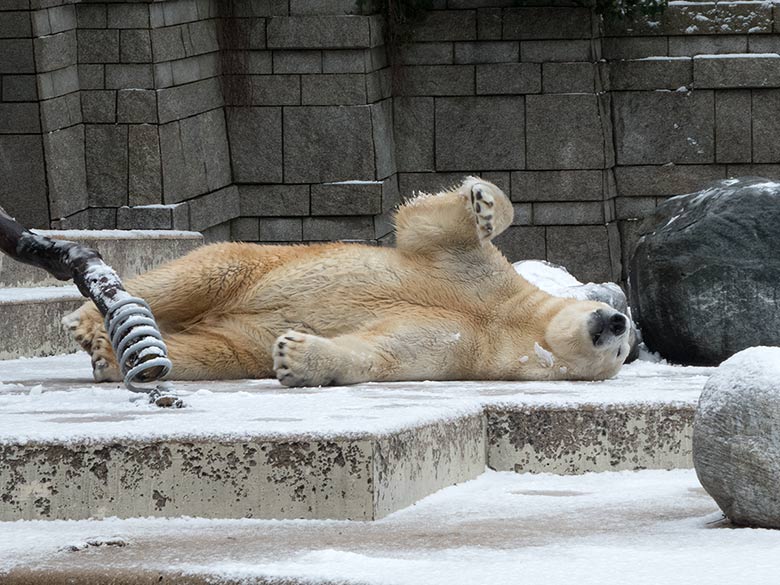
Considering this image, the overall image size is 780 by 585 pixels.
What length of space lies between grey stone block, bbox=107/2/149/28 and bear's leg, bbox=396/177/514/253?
18.2ft

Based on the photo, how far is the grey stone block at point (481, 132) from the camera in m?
12.6

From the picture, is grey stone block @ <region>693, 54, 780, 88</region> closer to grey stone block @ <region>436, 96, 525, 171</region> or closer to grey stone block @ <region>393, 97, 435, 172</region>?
grey stone block @ <region>436, 96, 525, 171</region>

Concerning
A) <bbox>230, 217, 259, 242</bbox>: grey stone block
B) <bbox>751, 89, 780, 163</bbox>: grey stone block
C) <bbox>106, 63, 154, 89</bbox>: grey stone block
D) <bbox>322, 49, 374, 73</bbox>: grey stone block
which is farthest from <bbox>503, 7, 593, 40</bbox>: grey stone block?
<bbox>106, 63, 154, 89</bbox>: grey stone block

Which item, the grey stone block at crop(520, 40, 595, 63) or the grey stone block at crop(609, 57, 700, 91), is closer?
the grey stone block at crop(520, 40, 595, 63)

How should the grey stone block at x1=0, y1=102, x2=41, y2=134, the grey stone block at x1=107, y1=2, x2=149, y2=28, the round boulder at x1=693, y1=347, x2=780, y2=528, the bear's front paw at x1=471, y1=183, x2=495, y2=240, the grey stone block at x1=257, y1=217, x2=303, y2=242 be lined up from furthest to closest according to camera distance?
1. the grey stone block at x1=257, y1=217, x2=303, y2=242
2. the grey stone block at x1=107, y1=2, x2=149, y2=28
3. the grey stone block at x1=0, y1=102, x2=41, y2=134
4. the bear's front paw at x1=471, y1=183, x2=495, y2=240
5. the round boulder at x1=693, y1=347, x2=780, y2=528

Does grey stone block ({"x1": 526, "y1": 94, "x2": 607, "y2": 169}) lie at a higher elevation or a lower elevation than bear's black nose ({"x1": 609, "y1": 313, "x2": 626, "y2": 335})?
lower

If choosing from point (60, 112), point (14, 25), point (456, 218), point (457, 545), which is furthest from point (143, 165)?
point (457, 545)

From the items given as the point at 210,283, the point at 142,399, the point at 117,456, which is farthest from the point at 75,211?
Answer: the point at 117,456

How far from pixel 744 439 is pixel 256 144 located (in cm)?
898

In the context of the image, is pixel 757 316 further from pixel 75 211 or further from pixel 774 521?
pixel 75 211

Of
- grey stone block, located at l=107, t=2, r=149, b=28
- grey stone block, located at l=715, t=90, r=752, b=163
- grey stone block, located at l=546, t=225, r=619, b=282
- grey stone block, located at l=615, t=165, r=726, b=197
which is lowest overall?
grey stone block, located at l=546, t=225, r=619, b=282

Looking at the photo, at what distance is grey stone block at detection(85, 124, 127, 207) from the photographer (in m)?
10.9

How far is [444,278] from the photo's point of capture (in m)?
5.57

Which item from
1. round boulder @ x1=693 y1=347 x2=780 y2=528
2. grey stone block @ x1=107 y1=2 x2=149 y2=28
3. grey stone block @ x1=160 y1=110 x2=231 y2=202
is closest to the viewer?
round boulder @ x1=693 y1=347 x2=780 y2=528
